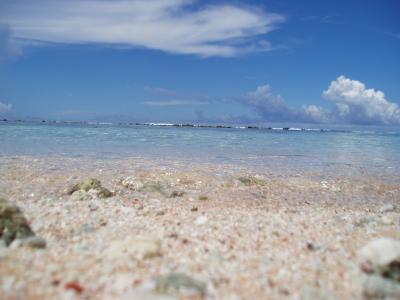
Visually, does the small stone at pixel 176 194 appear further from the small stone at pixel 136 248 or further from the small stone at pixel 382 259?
the small stone at pixel 382 259

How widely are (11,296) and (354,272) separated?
381cm

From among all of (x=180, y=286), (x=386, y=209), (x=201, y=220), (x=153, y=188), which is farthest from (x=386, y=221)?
(x=153, y=188)

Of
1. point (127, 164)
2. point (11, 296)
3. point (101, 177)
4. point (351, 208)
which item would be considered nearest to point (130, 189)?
point (101, 177)

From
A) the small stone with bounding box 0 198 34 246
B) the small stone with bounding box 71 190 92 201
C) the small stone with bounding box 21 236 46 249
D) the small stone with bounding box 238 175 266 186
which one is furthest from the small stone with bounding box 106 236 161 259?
the small stone with bounding box 238 175 266 186

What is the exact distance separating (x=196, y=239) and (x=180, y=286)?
1.54m

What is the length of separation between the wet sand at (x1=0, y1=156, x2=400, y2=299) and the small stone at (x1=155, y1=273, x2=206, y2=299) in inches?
1.7

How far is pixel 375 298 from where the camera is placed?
3.80 meters

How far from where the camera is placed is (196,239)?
5.29 m

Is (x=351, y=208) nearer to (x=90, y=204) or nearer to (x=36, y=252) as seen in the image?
(x=90, y=204)

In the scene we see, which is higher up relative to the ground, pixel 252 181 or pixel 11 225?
pixel 11 225

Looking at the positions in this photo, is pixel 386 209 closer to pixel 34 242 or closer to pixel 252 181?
pixel 252 181

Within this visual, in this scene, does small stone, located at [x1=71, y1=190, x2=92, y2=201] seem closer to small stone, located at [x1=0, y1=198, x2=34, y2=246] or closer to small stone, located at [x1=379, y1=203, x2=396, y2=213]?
small stone, located at [x1=0, y1=198, x2=34, y2=246]

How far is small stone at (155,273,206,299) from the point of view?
3.69m

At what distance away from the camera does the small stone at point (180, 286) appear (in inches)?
145
